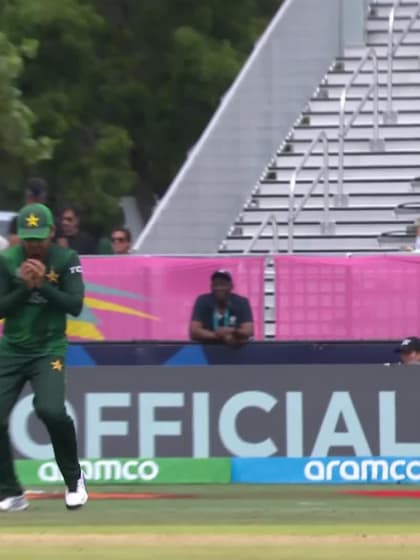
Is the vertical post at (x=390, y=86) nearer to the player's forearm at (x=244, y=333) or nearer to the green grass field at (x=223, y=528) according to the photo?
the player's forearm at (x=244, y=333)

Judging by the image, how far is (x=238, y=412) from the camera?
1542cm

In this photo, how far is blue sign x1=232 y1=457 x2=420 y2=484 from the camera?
15.2 m

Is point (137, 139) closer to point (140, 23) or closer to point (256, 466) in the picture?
point (140, 23)


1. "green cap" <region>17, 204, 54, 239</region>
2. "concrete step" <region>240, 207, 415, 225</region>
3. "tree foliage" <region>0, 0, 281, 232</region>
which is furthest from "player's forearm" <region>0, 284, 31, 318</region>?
"tree foliage" <region>0, 0, 281, 232</region>

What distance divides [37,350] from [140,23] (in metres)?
18.9

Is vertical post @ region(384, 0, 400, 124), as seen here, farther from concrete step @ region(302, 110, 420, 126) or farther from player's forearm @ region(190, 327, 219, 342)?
player's forearm @ region(190, 327, 219, 342)

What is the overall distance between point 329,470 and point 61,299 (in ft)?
13.0

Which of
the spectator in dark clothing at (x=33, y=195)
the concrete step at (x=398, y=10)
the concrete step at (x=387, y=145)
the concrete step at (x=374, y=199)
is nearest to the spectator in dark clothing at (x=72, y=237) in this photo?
the spectator in dark clothing at (x=33, y=195)

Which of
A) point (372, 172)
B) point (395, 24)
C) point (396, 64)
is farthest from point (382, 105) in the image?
point (395, 24)

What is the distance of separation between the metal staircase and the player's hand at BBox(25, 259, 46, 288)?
30.5 ft

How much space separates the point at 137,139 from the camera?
102 ft

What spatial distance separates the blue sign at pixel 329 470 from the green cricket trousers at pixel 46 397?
3026 mm

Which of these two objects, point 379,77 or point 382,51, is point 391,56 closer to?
point 379,77

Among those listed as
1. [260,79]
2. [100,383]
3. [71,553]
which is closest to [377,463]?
[100,383]
